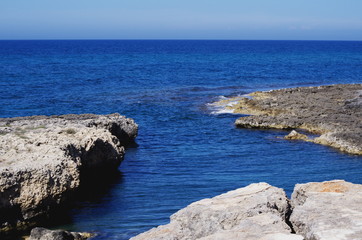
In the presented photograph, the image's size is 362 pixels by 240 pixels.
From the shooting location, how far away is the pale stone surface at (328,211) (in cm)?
935

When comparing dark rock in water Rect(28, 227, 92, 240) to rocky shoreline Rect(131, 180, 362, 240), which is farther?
dark rock in water Rect(28, 227, 92, 240)

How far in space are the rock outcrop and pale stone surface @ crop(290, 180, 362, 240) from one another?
10.4 metres

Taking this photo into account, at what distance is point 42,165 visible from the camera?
19.3 metres

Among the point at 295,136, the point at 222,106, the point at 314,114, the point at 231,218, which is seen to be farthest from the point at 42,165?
the point at 222,106

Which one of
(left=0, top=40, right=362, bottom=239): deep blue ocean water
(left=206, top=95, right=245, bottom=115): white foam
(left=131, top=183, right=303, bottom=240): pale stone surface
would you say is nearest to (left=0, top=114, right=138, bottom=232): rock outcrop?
(left=0, top=40, right=362, bottom=239): deep blue ocean water

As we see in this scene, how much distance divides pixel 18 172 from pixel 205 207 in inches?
383

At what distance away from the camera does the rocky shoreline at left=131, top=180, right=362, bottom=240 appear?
9586 millimetres

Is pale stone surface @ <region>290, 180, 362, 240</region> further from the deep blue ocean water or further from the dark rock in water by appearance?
the deep blue ocean water

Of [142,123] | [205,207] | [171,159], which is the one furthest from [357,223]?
[142,123]

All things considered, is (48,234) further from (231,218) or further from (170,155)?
(170,155)

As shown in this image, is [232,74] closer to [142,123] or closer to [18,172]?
[142,123]

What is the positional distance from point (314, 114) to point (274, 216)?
3189 centimetres

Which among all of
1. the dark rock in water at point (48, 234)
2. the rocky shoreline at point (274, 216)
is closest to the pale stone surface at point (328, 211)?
the rocky shoreline at point (274, 216)

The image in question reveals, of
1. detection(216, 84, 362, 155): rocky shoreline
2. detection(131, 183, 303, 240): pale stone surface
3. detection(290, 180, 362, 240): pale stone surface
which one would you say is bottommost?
detection(216, 84, 362, 155): rocky shoreline
